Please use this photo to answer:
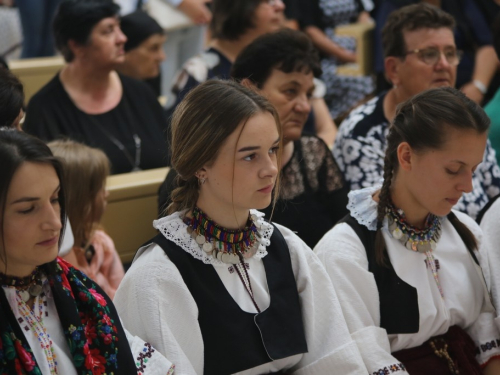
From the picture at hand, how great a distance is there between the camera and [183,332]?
1930 mm

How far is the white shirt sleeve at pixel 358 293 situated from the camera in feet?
7.06

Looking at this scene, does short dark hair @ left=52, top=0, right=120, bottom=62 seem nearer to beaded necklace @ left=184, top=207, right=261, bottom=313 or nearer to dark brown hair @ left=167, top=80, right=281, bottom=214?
dark brown hair @ left=167, top=80, right=281, bottom=214

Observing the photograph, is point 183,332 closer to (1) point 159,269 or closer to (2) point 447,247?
(1) point 159,269

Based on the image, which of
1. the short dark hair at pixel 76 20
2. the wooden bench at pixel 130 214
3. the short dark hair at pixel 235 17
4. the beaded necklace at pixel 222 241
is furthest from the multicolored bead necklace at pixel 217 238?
the short dark hair at pixel 235 17

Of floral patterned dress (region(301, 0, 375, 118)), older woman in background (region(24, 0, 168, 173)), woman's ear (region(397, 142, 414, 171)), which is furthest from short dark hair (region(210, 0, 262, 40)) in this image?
woman's ear (region(397, 142, 414, 171))

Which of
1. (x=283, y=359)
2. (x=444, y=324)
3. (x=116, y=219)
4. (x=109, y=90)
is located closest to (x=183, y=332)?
(x=283, y=359)

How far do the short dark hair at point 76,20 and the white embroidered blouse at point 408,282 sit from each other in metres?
1.86

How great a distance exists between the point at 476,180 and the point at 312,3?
2484mm

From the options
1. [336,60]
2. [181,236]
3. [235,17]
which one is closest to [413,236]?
[181,236]

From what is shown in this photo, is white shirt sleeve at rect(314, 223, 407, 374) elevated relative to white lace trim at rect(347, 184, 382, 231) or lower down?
lower down

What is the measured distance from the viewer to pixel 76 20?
3707 millimetres

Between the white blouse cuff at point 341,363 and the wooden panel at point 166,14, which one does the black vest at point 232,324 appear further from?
the wooden panel at point 166,14

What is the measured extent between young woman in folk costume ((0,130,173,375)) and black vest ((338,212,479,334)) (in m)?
0.68

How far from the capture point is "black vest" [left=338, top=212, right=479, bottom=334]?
7.36 feet
